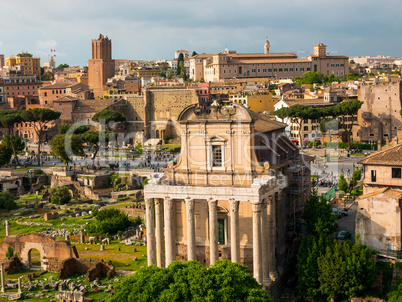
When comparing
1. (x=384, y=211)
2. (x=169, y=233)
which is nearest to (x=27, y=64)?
(x=169, y=233)

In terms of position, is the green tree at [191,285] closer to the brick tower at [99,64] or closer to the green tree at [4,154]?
the green tree at [4,154]

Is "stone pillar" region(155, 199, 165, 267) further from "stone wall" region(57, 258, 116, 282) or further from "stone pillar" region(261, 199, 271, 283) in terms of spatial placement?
"stone pillar" region(261, 199, 271, 283)

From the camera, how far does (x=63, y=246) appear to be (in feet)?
123

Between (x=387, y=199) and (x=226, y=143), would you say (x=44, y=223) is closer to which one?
(x=226, y=143)

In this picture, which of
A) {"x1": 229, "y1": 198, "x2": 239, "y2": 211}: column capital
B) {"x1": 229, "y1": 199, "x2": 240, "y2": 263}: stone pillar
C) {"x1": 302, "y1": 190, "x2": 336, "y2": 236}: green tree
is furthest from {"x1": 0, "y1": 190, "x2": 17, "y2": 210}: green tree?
{"x1": 229, "y1": 198, "x2": 239, "y2": 211}: column capital

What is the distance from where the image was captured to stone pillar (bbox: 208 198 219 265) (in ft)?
97.6

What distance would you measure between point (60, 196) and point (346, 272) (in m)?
37.3

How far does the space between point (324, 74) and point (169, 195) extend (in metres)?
123

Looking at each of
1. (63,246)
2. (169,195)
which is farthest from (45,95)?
(169,195)

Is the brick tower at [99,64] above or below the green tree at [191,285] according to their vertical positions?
above

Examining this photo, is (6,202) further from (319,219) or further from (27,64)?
(27,64)

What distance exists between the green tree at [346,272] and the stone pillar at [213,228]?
4.95 meters

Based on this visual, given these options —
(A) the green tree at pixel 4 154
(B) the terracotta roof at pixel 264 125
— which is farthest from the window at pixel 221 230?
(A) the green tree at pixel 4 154

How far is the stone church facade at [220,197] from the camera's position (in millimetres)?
29469
